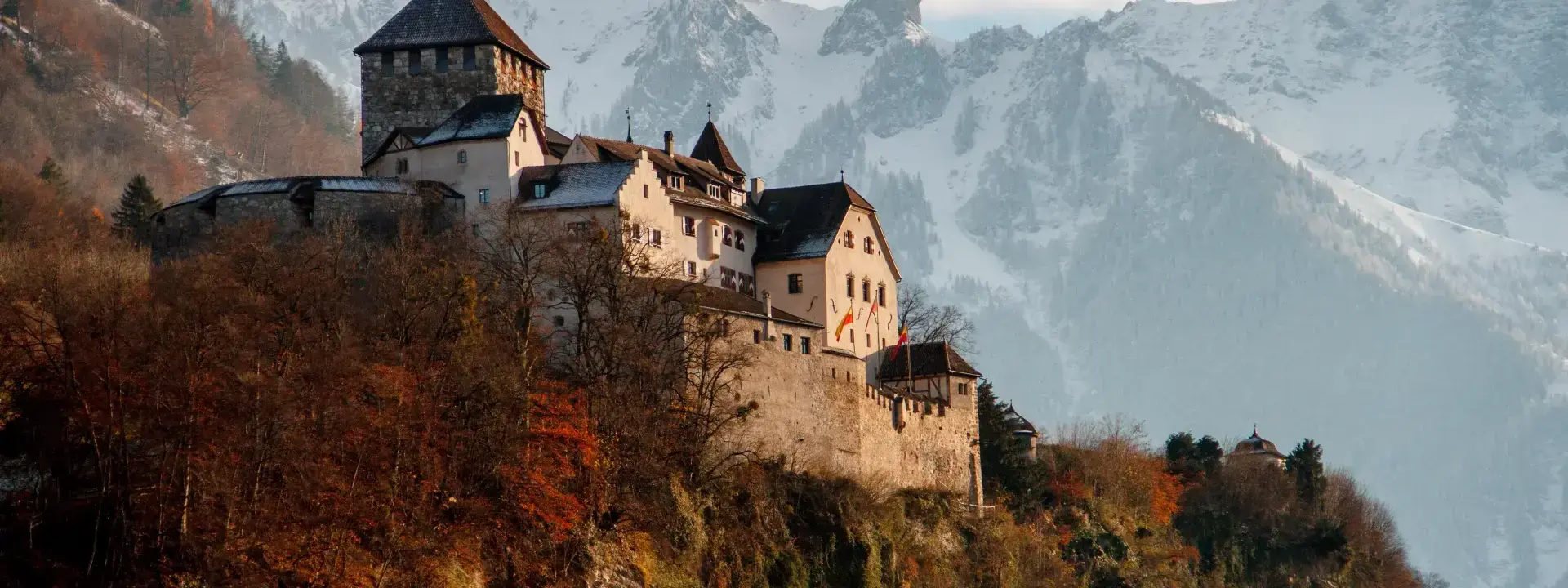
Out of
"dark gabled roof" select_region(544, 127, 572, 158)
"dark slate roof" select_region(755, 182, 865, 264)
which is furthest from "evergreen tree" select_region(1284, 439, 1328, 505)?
"dark gabled roof" select_region(544, 127, 572, 158)

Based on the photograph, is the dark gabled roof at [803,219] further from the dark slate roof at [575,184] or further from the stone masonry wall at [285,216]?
the stone masonry wall at [285,216]

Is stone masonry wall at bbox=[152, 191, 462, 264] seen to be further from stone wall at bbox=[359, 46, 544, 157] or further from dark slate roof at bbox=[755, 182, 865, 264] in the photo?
dark slate roof at bbox=[755, 182, 865, 264]

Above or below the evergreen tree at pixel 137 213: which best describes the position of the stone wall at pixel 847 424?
below

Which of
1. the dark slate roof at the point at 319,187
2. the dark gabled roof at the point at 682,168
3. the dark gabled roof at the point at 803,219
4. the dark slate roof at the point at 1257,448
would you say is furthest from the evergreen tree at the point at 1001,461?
the dark slate roof at the point at 1257,448

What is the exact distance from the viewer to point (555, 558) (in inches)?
2338

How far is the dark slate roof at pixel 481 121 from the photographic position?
7369cm

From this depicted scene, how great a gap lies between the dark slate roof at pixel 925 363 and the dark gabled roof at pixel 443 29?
19512mm

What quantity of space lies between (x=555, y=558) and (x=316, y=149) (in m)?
112

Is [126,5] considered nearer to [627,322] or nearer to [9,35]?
[9,35]

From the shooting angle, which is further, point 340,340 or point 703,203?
point 703,203

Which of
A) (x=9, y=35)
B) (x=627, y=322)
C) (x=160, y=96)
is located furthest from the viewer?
(x=160, y=96)

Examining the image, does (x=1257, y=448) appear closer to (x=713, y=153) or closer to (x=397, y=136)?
(x=713, y=153)

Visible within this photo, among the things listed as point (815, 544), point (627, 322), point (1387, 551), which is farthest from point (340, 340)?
point (1387, 551)

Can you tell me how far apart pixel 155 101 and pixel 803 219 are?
309 ft
